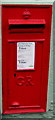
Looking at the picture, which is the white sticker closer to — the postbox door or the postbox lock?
the postbox door

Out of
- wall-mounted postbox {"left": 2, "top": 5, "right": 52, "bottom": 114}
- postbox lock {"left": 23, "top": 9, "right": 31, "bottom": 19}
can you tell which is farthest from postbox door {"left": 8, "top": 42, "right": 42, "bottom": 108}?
postbox lock {"left": 23, "top": 9, "right": 31, "bottom": 19}

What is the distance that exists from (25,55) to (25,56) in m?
0.02

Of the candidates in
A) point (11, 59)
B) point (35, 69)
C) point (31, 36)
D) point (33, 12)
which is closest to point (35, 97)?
point (35, 69)

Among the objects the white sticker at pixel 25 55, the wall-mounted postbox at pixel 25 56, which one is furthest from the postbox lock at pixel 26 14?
the white sticker at pixel 25 55

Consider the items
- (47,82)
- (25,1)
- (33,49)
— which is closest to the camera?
(25,1)

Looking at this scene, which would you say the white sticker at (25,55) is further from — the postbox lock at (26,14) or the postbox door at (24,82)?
the postbox lock at (26,14)

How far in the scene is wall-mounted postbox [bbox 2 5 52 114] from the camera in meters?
4.05

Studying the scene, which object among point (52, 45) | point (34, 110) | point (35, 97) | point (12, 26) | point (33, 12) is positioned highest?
point (33, 12)

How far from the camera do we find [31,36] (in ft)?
13.8

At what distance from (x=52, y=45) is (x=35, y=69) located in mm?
555

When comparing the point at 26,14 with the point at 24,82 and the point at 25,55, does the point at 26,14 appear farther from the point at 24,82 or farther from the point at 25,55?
the point at 24,82

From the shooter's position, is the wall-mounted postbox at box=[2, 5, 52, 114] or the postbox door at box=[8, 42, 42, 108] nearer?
the wall-mounted postbox at box=[2, 5, 52, 114]

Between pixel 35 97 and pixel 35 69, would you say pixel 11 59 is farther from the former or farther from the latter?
pixel 35 97

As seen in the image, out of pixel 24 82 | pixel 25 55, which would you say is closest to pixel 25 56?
pixel 25 55
